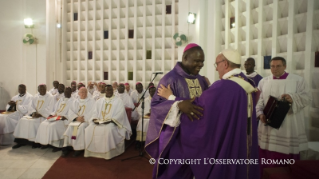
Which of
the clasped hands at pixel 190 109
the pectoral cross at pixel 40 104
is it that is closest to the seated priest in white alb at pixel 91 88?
the pectoral cross at pixel 40 104

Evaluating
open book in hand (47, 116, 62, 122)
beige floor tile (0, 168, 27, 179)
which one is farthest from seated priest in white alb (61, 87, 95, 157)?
beige floor tile (0, 168, 27, 179)

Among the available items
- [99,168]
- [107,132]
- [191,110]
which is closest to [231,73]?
[191,110]

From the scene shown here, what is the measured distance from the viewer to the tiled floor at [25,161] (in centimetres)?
412

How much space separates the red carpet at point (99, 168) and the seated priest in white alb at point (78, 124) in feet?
0.94

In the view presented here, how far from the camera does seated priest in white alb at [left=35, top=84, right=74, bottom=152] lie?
548 cm

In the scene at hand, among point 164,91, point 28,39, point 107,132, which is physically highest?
point 28,39

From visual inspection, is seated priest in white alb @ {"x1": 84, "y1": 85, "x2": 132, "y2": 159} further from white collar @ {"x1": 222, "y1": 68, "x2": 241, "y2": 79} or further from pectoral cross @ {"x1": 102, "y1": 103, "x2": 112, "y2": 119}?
white collar @ {"x1": 222, "y1": 68, "x2": 241, "y2": 79}

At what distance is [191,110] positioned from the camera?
1.90 m

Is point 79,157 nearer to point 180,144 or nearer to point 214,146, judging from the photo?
point 180,144

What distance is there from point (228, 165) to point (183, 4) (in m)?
7.49

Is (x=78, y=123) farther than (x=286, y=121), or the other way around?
(x=78, y=123)

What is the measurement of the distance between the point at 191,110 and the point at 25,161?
4.88 meters

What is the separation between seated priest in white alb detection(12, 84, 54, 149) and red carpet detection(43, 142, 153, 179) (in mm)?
1616

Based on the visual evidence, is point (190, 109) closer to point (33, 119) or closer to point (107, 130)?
point (107, 130)
